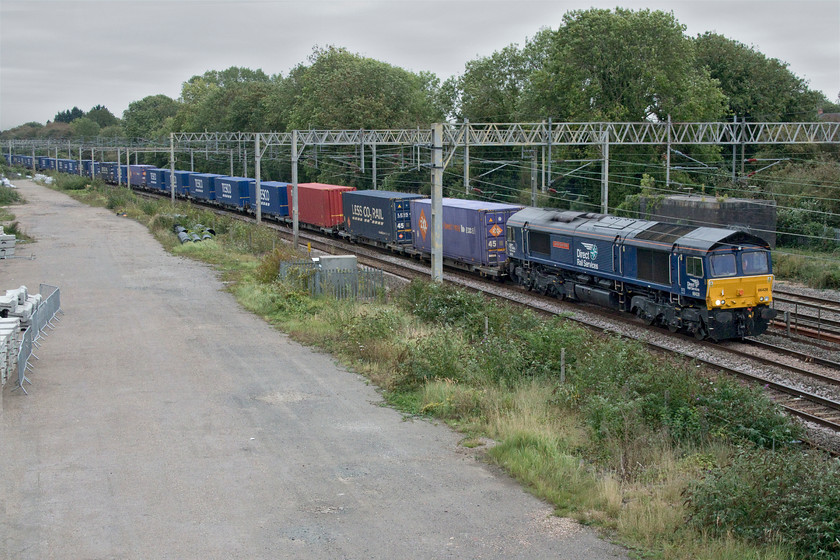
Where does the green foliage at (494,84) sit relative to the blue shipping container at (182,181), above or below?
above

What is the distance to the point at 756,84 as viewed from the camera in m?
63.2

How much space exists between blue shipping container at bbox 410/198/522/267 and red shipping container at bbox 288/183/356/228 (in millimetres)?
11732

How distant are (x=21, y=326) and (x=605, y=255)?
16965mm

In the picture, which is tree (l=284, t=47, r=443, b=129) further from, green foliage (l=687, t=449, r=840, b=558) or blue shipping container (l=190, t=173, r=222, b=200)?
green foliage (l=687, t=449, r=840, b=558)

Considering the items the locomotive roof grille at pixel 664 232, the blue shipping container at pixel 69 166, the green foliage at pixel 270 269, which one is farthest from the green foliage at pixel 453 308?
the blue shipping container at pixel 69 166

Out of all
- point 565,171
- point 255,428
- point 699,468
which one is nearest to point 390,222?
point 565,171

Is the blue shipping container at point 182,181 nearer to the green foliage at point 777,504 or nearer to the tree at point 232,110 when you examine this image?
the tree at point 232,110

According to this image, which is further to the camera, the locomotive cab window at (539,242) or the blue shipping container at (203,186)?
the blue shipping container at (203,186)

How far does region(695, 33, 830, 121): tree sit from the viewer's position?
62938 millimetres

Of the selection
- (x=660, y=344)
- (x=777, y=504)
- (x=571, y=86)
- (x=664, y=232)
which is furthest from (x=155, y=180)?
(x=777, y=504)

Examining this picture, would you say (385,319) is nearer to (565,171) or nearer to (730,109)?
(565,171)

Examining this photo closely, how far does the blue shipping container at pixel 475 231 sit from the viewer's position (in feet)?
104

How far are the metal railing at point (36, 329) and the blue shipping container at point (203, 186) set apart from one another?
4370 cm

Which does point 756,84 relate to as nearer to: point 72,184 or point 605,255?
point 605,255
